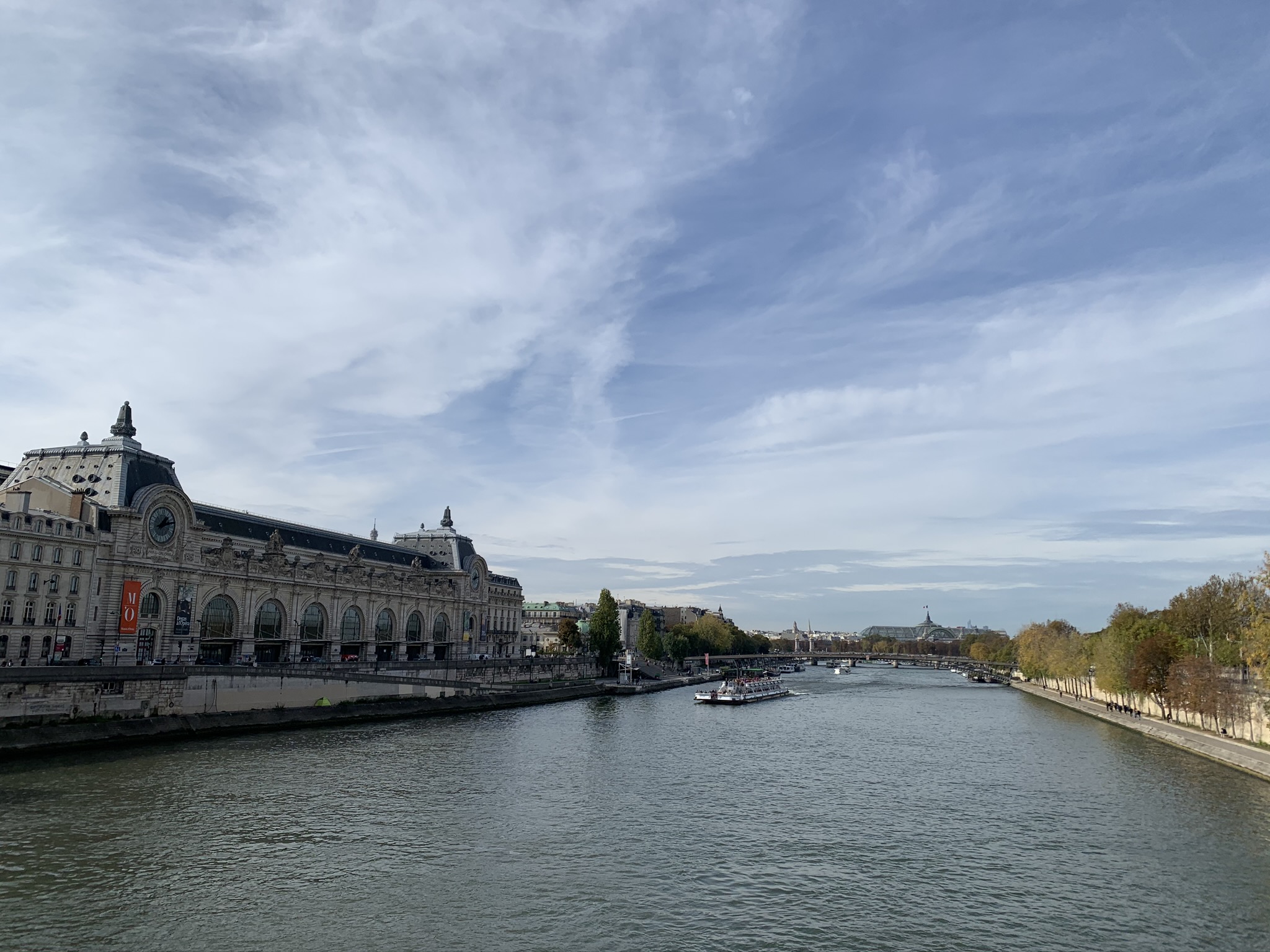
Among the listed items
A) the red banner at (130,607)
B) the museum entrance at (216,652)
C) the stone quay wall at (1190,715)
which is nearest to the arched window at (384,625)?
the museum entrance at (216,652)

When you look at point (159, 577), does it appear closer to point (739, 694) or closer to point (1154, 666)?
point (739, 694)

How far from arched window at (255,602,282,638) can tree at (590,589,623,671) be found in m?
69.1

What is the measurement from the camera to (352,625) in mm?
122188

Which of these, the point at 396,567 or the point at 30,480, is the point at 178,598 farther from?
the point at 396,567

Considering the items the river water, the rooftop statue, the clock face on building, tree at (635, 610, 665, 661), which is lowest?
the river water

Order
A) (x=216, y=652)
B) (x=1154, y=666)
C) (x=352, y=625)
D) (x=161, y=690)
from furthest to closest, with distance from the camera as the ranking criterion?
(x=352, y=625), (x=216, y=652), (x=1154, y=666), (x=161, y=690)

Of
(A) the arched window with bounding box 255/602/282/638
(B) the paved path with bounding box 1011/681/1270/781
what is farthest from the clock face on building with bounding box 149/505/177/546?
(B) the paved path with bounding box 1011/681/1270/781

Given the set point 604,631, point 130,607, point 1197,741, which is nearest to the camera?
point 1197,741

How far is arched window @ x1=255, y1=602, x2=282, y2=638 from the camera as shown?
104062 millimetres

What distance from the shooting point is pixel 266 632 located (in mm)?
105250

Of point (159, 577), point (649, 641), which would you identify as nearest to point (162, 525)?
point (159, 577)

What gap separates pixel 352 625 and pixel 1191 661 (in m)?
99.1

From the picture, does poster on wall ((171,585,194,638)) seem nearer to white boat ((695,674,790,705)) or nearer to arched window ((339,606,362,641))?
arched window ((339,606,362,641))

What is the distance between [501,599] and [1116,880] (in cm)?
14572
